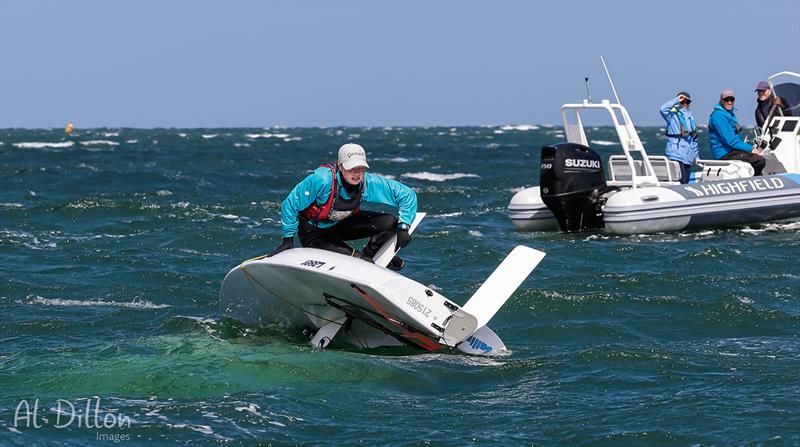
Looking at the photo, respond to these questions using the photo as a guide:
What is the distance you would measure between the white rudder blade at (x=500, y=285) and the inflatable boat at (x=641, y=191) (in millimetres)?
6432

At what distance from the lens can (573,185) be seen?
15.8m

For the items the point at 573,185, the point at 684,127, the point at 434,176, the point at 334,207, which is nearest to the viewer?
the point at 334,207

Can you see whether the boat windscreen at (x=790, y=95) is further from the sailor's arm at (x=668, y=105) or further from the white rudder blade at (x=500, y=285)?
the white rudder blade at (x=500, y=285)

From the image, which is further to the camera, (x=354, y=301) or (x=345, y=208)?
(x=345, y=208)

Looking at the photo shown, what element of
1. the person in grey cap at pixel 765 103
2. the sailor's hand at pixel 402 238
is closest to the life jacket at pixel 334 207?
the sailor's hand at pixel 402 238

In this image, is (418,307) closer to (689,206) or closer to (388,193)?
(388,193)

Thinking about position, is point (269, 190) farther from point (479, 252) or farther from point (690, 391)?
point (690, 391)

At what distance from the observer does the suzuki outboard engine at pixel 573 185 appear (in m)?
15.5

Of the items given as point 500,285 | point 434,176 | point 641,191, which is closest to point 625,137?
point 641,191

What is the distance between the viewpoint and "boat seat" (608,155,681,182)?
54.9 ft

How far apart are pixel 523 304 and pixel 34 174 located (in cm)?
2333

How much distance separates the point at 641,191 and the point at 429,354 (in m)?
7.88

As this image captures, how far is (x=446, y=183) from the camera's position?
97.0 feet

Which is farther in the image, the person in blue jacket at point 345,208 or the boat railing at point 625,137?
the boat railing at point 625,137
